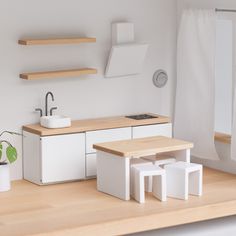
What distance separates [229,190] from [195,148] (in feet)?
2.49

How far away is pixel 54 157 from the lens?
512 centimetres

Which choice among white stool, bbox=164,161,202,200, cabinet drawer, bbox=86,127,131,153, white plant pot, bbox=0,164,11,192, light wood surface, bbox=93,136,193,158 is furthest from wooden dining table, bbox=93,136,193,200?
white plant pot, bbox=0,164,11,192

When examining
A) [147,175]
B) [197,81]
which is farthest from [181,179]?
[197,81]

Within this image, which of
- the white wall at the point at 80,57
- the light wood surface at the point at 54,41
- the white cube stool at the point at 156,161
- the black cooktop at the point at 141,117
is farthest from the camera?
the black cooktop at the point at 141,117

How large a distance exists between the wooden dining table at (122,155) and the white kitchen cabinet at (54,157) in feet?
0.94

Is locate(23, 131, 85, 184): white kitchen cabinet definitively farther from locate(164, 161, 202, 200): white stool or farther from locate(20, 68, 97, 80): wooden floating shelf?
locate(164, 161, 202, 200): white stool

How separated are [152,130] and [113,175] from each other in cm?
81

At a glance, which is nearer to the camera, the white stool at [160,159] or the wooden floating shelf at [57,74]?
the white stool at [160,159]

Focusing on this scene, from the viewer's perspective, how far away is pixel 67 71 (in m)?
5.30

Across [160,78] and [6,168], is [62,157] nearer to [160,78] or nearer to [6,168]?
[6,168]

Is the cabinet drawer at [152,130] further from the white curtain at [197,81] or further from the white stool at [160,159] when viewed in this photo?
the white stool at [160,159]

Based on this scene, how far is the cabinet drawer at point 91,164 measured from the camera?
5.29 m

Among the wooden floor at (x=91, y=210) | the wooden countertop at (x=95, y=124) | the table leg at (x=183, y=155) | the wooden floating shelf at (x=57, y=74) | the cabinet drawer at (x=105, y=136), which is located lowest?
the wooden floor at (x=91, y=210)

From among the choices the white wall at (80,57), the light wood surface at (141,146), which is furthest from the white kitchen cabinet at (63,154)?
the light wood surface at (141,146)
